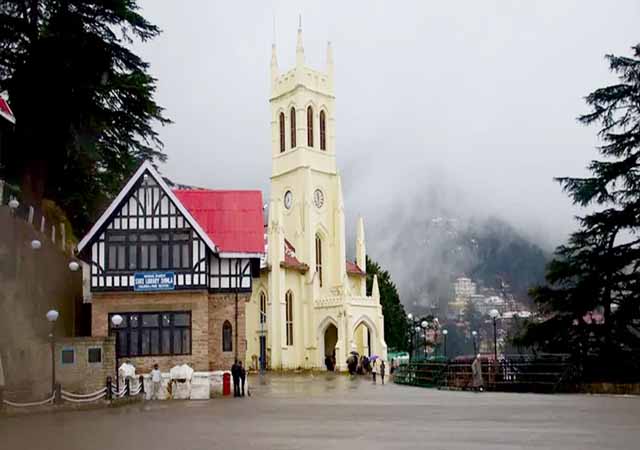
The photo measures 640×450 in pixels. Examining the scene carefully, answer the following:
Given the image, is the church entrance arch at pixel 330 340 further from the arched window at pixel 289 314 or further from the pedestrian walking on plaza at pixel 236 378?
the pedestrian walking on plaza at pixel 236 378

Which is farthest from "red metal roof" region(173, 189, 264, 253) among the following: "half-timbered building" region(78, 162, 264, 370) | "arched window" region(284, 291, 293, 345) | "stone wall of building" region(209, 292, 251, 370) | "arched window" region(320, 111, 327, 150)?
"arched window" region(320, 111, 327, 150)

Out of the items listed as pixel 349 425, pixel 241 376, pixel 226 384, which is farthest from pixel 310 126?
pixel 349 425

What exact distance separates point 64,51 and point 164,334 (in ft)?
35.6

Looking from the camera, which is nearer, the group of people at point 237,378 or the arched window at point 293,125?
the group of people at point 237,378

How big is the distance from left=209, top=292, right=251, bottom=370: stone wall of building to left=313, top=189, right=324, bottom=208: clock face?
39.0 meters

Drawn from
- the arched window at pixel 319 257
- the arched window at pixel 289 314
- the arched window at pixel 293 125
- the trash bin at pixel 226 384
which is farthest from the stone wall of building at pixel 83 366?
the arched window at pixel 293 125

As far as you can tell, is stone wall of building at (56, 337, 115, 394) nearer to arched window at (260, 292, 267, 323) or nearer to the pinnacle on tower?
arched window at (260, 292, 267, 323)

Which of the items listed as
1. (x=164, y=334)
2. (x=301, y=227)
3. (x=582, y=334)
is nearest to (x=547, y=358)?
(x=582, y=334)

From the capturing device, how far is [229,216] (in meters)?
34.3

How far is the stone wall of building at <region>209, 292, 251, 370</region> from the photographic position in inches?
1270

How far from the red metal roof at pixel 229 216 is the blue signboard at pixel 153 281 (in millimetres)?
2265

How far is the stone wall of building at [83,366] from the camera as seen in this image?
26547mm

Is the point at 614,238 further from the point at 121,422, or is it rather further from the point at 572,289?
the point at 121,422

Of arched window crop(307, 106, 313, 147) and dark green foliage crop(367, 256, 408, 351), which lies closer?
arched window crop(307, 106, 313, 147)
